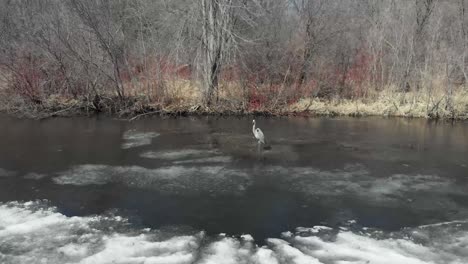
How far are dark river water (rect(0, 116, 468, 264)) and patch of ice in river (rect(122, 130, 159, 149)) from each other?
6cm

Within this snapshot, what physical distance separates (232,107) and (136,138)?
5.00 m

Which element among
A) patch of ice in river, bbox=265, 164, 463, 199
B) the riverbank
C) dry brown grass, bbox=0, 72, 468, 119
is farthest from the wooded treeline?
patch of ice in river, bbox=265, 164, 463, 199

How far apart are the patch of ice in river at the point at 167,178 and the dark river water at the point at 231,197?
0.04 meters

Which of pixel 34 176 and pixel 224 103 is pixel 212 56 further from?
pixel 34 176

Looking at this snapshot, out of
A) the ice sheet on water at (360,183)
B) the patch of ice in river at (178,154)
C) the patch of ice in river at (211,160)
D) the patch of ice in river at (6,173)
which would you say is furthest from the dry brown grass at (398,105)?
the patch of ice in river at (6,173)

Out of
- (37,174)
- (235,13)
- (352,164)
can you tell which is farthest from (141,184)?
(235,13)

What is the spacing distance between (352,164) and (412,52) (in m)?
9.13

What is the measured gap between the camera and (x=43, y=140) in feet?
40.9

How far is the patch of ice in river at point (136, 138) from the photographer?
12094 mm

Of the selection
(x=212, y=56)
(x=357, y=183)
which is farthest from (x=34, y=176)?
(x=212, y=56)

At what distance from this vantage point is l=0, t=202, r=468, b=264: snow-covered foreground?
582 cm

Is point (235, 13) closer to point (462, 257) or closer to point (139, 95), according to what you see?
point (139, 95)

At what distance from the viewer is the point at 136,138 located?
1286 cm

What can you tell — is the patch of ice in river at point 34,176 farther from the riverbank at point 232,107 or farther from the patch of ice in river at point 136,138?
the riverbank at point 232,107
